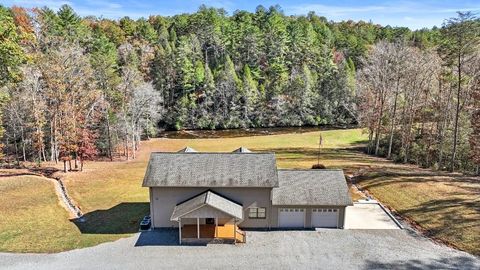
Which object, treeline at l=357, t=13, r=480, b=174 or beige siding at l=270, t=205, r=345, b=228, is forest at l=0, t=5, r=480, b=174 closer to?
treeline at l=357, t=13, r=480, b=174

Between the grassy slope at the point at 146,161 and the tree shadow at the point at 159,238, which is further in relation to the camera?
the grassy slope at the point at 146,161

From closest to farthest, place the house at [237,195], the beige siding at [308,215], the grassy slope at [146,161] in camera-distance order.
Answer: the house at [237,195] → the beige siding at [308,215] → the grassy slope at [146,161]

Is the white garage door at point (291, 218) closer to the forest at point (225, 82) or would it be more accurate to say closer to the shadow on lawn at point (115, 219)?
the shadow on lawn at point (115, 219)

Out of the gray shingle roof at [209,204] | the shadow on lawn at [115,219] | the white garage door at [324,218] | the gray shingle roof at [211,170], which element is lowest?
the shadow on lawn at [115,219]

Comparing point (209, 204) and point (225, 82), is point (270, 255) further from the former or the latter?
point (225, 82)

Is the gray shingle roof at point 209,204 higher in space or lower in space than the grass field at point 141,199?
higher

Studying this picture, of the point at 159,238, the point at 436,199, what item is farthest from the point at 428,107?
the point at 159,238

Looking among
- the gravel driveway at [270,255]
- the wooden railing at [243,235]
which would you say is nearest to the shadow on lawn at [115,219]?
the gravel driveway at [270,255]

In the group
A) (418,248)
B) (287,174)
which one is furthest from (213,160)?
(418,248)
